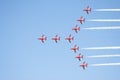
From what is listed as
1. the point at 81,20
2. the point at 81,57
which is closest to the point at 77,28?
the point at 81,20

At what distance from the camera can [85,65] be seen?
136500 mm

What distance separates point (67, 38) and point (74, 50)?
700cm

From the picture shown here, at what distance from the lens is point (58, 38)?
5448 inches

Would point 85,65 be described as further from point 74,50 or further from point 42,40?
point 42,40

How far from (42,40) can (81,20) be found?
904 inches

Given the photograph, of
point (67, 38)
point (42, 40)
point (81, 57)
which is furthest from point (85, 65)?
point (42, 40)

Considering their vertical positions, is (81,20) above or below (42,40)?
above

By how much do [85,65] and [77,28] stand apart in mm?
19437

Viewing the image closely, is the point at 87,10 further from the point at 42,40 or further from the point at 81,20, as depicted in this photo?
the point at 42,40

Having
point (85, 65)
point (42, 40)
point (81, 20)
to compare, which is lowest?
point (85, 65)

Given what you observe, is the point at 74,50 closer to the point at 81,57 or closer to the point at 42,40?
the point at 81,57

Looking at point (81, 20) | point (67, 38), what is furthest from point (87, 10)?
point (67, 38)

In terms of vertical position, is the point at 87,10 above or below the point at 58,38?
above

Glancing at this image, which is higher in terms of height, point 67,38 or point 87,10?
point 87,10
